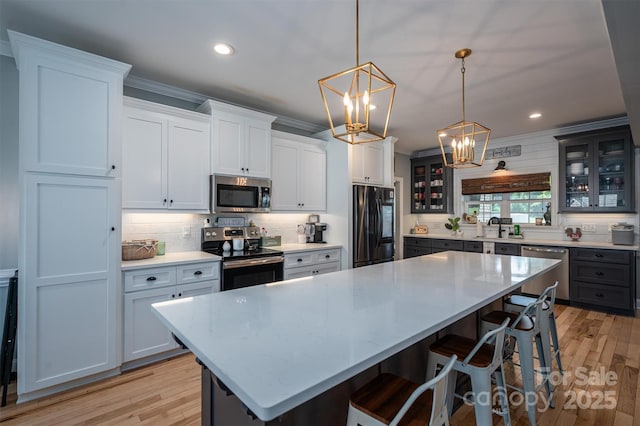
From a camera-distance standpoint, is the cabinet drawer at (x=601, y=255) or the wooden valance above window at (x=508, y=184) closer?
the cabinet drawer at (x=601, y=255)

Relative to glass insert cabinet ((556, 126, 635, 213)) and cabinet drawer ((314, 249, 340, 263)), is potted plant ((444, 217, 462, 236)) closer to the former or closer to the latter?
glass insert cabinet ((556, 126, 635, 213))

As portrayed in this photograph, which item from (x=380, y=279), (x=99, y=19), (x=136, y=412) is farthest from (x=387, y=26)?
(x=136, y=412)

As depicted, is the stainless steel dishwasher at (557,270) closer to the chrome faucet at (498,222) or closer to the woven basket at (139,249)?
the chrome faucet at (498,222)

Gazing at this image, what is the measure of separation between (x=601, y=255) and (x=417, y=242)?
2.66 metres

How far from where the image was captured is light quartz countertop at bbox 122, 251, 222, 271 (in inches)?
102

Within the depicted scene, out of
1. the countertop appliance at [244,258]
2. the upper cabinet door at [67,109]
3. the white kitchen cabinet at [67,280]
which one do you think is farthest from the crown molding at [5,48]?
the countertop appliance at [244,258]

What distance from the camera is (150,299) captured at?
2.65 metres

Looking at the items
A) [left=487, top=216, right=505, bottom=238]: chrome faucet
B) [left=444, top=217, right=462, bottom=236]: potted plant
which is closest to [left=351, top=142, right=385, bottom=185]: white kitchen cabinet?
[left=444, top=217, right=462, bottom=236]: potted plant

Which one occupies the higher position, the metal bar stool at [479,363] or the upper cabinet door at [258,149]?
the upper cabinet door at [258,149]

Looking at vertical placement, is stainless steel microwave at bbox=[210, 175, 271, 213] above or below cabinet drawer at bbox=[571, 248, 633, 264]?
above

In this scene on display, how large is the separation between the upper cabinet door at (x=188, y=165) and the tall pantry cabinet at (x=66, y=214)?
58cm

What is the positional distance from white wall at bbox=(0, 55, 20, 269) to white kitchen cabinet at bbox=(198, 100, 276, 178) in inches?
59.2

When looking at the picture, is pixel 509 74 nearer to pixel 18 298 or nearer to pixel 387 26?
pixel 387 26

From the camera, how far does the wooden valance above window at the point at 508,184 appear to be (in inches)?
193
